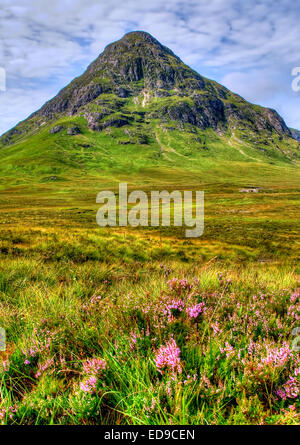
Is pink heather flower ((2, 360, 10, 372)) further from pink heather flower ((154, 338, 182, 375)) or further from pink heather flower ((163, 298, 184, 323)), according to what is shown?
pink heather flower ((163, 298, 184, 323))

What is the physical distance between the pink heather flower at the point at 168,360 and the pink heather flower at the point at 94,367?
45 centimetres

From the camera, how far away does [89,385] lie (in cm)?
Answer: 188

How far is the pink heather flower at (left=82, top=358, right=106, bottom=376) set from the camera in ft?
6.51

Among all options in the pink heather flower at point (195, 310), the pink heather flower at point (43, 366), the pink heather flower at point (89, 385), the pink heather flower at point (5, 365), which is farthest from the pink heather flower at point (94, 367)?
the pink heather flower at point (195, 310)

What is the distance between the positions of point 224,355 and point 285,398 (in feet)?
1.73

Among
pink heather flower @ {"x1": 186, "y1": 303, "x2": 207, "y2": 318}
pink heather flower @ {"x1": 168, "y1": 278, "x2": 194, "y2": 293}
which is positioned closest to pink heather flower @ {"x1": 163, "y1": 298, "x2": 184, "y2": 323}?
pink heather flower @ {"x1": 186, "y1": 303, "x2": 207, "y2": 318}

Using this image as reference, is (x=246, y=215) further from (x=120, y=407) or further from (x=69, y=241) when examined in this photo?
(x=120, y=407)

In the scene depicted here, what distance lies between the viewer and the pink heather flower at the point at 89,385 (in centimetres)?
180

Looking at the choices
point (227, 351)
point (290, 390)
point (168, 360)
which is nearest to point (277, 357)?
point (290, 390)

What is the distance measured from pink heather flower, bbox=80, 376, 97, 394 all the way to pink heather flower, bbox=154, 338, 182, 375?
507mm

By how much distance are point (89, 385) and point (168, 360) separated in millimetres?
650

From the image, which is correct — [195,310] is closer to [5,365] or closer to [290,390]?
[290,390]

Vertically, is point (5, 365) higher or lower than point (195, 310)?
lower

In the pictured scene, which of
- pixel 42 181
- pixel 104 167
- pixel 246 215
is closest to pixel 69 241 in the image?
pixel 246 215
